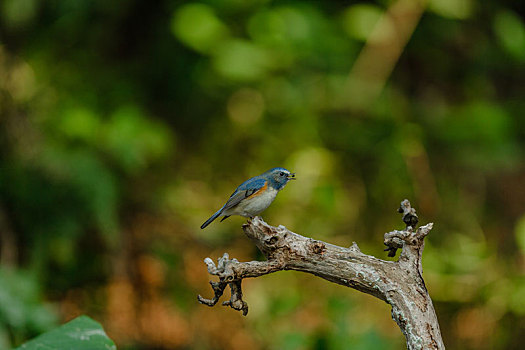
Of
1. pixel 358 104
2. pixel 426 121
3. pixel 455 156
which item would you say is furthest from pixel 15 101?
pixel 455 156

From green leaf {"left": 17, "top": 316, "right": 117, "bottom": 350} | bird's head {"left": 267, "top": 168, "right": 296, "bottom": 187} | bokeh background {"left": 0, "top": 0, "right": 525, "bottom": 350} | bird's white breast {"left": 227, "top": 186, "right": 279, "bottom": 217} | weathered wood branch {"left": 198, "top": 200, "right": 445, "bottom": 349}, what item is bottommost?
bokeh background {"left": 0, "top": 0, "right": 525, "bottom": 350}

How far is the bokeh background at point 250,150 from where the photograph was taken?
4.89 meters

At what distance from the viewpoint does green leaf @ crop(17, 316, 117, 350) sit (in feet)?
7.82

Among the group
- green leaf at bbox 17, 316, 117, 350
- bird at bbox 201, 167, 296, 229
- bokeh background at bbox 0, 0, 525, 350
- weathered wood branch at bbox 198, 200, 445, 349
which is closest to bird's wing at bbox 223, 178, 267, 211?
bird at bbox 201, 167, 296, 229

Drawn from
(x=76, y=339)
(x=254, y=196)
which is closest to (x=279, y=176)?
(x=254, y=196)

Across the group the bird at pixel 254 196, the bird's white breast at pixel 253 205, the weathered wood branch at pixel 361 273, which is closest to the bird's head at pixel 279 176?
the bird at pixel 254 196

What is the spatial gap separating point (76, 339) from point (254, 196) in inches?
39.5

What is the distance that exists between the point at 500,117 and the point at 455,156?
0.75m

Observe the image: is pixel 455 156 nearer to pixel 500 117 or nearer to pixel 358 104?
pixel 500 117

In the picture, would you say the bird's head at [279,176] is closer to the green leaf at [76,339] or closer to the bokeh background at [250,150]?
the green leaf at [76,339]

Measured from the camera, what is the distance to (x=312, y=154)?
5305mm

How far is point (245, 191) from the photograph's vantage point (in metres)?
2.40

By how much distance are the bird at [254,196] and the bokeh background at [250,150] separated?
2.31 metres

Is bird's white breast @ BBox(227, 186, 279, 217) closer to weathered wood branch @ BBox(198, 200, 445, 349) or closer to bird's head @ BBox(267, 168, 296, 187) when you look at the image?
bird's head @ BBox(267, 168, 296, 187)
